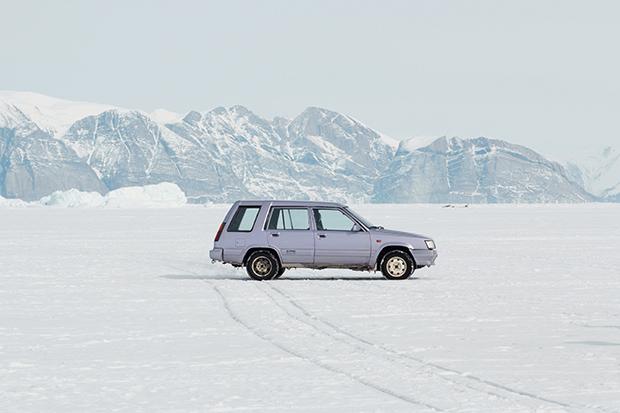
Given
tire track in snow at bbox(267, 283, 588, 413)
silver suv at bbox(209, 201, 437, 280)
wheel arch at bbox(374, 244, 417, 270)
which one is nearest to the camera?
tire track in snow at bbox(267, 283, 588, 413)

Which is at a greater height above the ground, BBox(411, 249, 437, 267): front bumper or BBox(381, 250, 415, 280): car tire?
BBox(411, 249, 437, 267): front bumper

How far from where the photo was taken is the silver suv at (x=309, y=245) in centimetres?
2212

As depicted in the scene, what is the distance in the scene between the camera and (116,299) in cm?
1866

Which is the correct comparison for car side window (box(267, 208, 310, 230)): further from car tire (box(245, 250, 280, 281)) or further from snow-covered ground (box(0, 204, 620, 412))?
snow-covered ground (box(0, 204, 620, 412))

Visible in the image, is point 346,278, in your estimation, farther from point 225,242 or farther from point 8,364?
point 8,364

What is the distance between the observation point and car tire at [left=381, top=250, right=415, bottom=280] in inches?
885

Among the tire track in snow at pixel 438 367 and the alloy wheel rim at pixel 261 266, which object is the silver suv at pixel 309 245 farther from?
the tire track in snow at pixel 438 367

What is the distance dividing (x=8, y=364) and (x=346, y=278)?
12942 mm

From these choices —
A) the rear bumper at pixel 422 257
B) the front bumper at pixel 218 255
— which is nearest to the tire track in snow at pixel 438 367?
the front bumper at pixel 218 255

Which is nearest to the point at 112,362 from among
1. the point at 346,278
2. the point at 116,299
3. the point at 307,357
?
the point at 307,357

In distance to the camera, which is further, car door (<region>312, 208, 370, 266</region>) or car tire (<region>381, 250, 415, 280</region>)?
car tire (<region>381, 250, 415, 280</region>)

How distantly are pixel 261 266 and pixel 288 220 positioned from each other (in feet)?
3.87

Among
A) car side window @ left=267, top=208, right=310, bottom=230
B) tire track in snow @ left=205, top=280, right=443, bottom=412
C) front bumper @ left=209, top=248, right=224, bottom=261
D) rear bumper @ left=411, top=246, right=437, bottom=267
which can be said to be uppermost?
car side window @ left=267, top=208, right=310, bottom=230

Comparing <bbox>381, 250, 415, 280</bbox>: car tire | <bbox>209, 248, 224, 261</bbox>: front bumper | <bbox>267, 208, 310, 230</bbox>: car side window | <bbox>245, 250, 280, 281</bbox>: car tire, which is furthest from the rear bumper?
<bbox>209, 248, 224, 261</bbox>: front bumper
